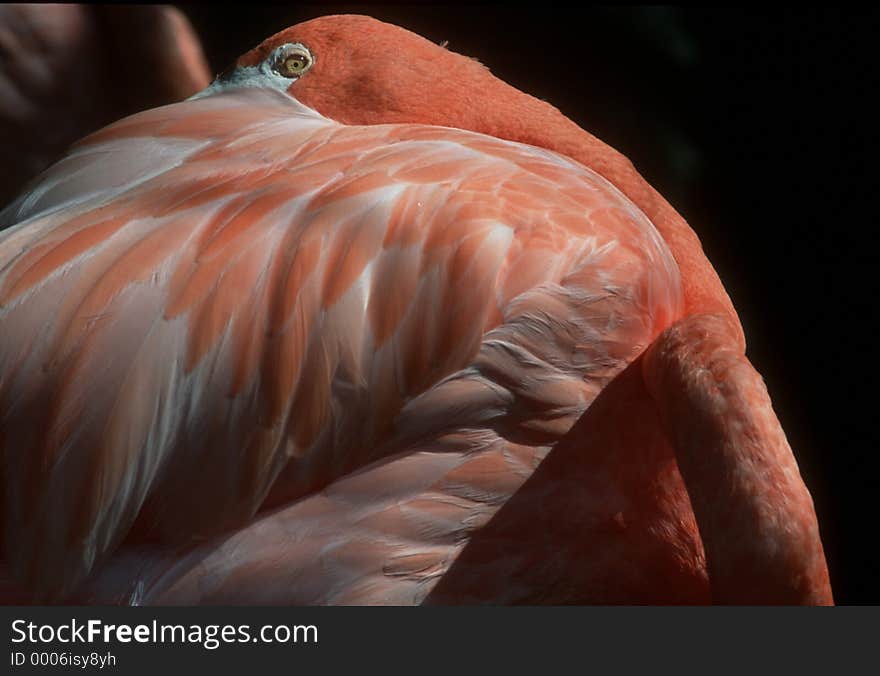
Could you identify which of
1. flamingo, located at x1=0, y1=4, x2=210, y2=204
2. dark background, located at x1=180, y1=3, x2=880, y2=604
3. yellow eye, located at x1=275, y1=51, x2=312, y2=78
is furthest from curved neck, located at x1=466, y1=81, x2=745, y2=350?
flamingo, located at x1=0, y1=4, x2=210, y2=204

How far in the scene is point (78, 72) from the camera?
2.47 m

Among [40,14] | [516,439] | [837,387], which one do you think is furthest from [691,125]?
[40,14]

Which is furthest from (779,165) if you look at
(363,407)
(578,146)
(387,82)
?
(363,407)

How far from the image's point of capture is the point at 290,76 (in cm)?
151

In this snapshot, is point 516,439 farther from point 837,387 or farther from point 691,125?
point 691,125

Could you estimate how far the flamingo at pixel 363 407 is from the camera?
107 cm

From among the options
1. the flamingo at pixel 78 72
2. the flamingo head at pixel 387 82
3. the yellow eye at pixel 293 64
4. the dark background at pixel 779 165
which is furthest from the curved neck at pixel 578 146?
the flamingo at pixel 78 72

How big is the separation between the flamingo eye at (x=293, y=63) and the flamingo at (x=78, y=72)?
3.36 feet

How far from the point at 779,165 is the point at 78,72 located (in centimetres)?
161

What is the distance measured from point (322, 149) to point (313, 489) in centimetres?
41

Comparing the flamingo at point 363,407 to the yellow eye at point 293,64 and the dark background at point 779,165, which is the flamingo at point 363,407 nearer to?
the yellow eye at point 293,64

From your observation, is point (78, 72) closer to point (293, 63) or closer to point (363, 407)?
point (293, 63)

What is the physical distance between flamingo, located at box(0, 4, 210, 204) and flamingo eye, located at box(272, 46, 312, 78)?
1.02 metres

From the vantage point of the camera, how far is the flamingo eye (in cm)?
152
